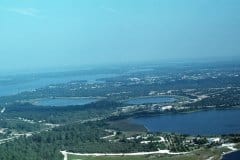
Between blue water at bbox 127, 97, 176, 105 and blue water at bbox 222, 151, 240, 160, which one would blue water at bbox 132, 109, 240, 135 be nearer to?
blue water at bbox 222, 151, 240, 160

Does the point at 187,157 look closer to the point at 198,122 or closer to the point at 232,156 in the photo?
the point at 232,156

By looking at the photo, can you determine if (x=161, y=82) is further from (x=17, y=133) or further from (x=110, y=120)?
(x=17, y=133)

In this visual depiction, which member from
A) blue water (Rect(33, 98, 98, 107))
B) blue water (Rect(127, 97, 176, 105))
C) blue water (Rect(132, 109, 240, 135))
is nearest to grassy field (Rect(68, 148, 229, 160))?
blue water (Rect(132, 109, 240, 135))

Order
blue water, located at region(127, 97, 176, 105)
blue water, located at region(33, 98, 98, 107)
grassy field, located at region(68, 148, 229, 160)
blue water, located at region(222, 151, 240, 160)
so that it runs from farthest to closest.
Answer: blue water, located at region(33, 98, 98, 107) < blue water, located at region(127, 97, 176, 105) < grassy field, located at region(68, 148, 229, 160) < blue water, located at region(222, 151, 240, 160)

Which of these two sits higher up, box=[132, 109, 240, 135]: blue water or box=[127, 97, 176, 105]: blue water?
box=[132, 109, 240, 135]: blue water

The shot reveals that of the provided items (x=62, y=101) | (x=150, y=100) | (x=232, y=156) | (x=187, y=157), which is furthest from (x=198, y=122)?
(x=62, y=101)

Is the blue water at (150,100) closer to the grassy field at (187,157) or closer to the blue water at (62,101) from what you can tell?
the blue water at (62,101)

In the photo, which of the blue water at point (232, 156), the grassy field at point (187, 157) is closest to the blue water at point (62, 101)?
the grassy field at point (187, 157)

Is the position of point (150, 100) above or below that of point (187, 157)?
below
